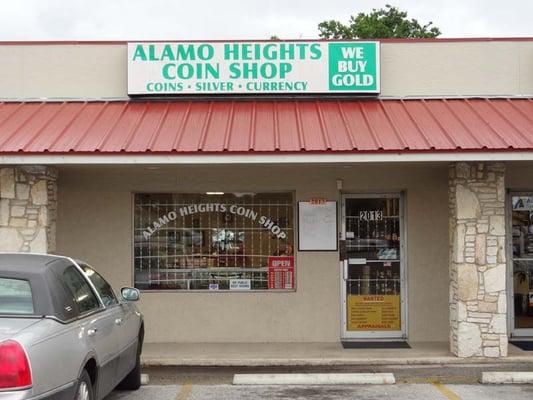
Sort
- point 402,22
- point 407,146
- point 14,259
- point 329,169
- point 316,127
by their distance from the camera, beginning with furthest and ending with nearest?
point 402,22 < point 329,169 < point 316,127 < point 407,146 < point 14,259

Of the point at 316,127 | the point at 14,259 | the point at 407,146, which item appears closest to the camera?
the point at 14,259

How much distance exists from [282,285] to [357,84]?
10.8 feet

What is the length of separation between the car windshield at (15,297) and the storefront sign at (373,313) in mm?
6283

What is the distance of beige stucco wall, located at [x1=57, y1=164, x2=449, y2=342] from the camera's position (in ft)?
35.4

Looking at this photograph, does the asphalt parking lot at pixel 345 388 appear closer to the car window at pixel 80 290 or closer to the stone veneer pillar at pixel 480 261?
the stone veneer pillar at pixel 480 261

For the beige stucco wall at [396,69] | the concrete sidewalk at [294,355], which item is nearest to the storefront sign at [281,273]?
the concrete sidewalk at [294,355]

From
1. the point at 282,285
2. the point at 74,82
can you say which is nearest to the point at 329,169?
the point at 282,285

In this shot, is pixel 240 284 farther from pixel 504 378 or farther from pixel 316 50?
pixel 504 378

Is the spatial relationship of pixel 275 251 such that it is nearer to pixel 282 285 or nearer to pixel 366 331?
pixel 282 285

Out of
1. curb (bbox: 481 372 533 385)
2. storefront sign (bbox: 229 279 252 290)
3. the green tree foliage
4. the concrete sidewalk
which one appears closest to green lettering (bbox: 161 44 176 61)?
storefront sign (bbox: 229 279 252 290)

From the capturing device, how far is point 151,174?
1090cm

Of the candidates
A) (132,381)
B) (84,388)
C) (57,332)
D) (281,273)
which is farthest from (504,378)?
(57,332)

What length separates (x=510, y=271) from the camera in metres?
11.0

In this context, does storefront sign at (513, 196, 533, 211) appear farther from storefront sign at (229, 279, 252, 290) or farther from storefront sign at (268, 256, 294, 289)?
storefront sign at (229, 279, 252, 290)
